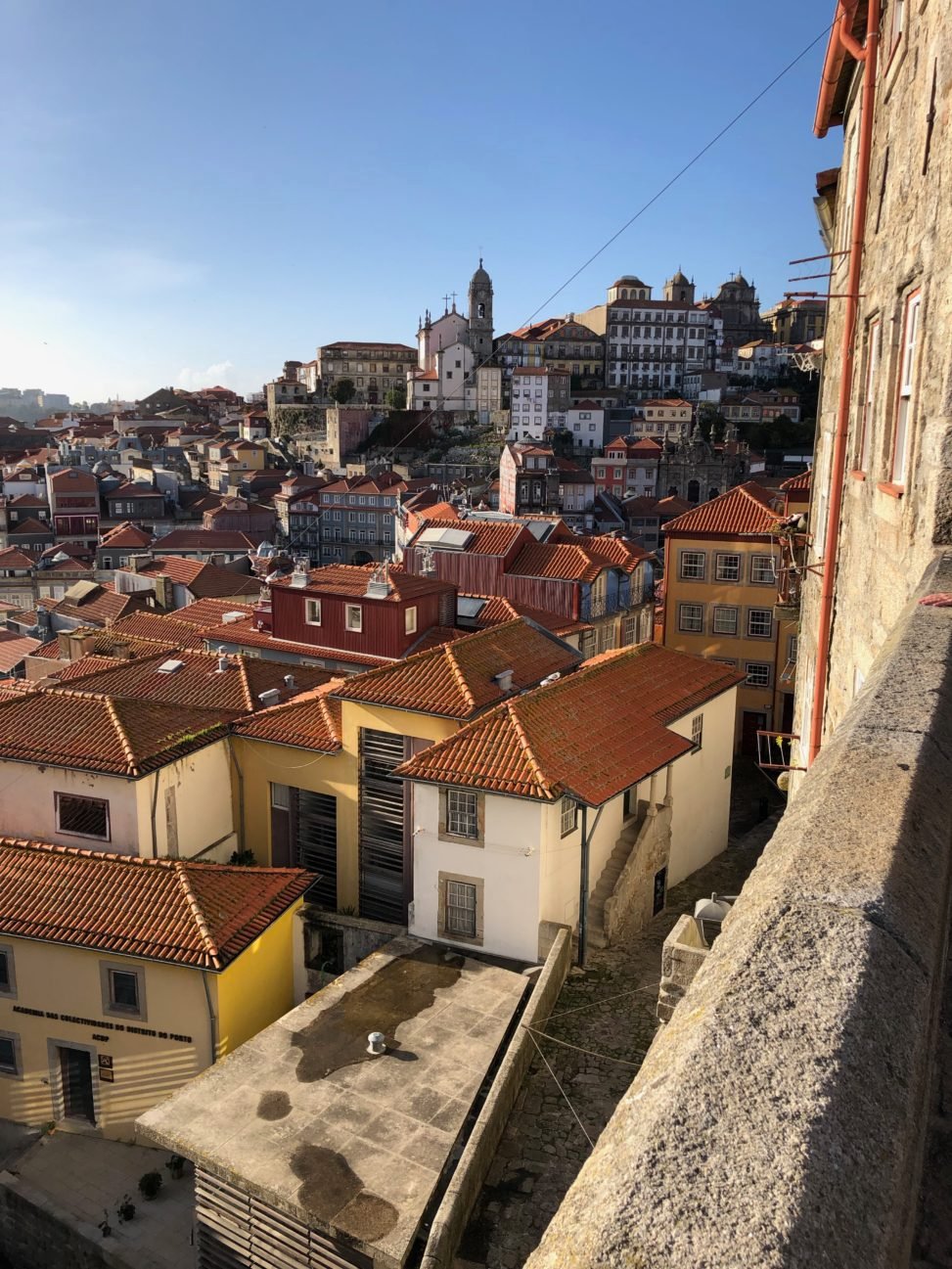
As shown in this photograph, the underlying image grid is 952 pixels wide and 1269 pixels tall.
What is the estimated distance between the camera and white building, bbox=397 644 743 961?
47.9ft

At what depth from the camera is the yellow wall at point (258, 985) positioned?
14797 mm

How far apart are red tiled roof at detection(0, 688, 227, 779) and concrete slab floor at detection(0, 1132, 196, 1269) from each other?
5.93 m

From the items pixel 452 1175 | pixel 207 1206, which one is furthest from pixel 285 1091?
pixel 452 1175

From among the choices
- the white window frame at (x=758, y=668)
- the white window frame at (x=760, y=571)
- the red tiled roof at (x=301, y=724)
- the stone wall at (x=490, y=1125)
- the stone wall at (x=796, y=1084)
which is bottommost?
the stone wall at (x=490, y=1125)

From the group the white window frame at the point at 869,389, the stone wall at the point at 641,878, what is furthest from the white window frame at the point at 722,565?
the white window frame at the point at 869,389

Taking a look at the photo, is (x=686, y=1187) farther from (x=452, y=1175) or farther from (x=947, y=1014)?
(x=452, y=1175)

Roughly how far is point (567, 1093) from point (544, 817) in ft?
12.5

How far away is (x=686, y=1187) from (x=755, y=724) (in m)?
29.6

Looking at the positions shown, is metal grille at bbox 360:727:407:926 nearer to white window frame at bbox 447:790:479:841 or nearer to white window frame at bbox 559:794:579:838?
white window frame at bbox 447:790:479:841

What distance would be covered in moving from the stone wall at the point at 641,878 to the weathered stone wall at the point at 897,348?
7.61m

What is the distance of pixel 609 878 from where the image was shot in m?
16.1

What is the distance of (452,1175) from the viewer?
10.4 m

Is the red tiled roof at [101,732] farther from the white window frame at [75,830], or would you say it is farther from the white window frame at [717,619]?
the white window frame at [717,619]

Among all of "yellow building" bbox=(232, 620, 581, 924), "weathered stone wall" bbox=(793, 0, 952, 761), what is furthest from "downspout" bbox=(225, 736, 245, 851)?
"weathered stone wall" bbox=(793, 0, 952, 761)
